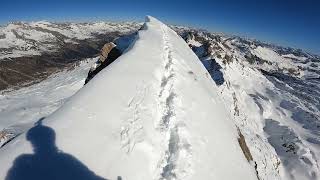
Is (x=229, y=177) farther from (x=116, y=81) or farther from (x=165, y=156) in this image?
(x=116, y=81)

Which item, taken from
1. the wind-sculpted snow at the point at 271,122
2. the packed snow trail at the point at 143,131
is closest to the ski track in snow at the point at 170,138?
the packed snow trail at the point at 143,131

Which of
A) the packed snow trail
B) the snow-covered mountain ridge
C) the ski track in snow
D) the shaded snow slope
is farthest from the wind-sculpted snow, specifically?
the shaded snow slope

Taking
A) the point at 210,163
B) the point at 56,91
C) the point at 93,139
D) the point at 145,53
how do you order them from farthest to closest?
the point at 56,91, the point at 145,53, the point at 210,163, the point at 93,139

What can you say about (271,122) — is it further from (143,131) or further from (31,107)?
(143,131)

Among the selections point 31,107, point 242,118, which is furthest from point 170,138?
point 31,107

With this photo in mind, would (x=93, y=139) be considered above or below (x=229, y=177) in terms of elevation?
above

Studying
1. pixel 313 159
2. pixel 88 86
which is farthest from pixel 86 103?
pixel 313 159

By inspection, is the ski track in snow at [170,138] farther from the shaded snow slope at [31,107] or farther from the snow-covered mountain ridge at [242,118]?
the shaded snow slope at [31,107]
